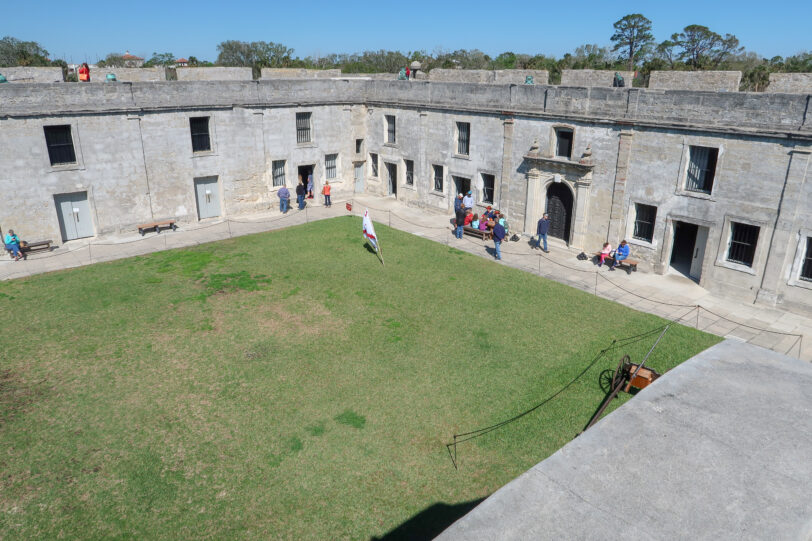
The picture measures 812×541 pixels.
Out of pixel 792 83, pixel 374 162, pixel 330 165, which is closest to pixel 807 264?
pixel 792 83

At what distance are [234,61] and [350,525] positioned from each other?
69.3 metres

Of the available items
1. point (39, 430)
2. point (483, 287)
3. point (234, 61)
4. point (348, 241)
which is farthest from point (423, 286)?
point (234, 61)

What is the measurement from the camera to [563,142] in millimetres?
22609

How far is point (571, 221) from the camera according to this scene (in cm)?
2278

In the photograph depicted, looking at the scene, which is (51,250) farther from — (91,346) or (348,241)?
(348,241)

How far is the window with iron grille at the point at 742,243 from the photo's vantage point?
710 inches

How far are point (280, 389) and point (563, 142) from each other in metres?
15.3

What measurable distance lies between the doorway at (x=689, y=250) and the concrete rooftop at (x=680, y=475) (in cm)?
1116

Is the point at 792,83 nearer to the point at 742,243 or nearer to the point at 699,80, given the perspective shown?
the point at 699,80

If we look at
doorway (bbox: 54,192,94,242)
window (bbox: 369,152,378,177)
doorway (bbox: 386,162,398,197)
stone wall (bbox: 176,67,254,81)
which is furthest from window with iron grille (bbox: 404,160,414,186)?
doorway (bbox: 54,192,94,242)

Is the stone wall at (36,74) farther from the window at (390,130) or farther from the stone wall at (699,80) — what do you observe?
the stone wall at (699,80)

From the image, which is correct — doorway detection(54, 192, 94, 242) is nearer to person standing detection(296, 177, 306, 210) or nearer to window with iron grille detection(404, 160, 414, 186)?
person standing detection(296, 177, 306, 210)

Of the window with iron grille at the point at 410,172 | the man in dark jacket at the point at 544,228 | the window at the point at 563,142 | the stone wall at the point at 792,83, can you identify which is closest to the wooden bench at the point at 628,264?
the man in dark jacket at the point at 544,228

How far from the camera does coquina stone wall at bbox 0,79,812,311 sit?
687 inches
